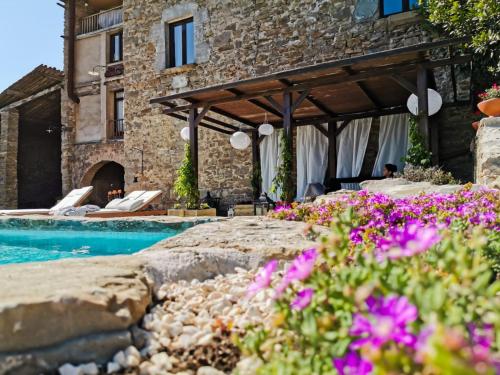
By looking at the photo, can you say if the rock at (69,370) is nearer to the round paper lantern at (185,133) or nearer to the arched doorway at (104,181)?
the round paper lantern at (185,133)

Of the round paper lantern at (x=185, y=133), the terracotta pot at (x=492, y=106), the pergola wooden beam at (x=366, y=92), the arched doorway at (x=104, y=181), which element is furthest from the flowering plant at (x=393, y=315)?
the arched doorway at (x=104, y=181)

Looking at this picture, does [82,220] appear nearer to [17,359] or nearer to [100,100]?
[17,359]

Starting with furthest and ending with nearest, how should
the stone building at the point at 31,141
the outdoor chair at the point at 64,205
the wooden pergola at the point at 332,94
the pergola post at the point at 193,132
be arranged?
the stone building at the point at 31,141, the outdoor chair at the point at 64,205, the pergola post at the point at 193,132, the wooden pergola at the point at 332,94

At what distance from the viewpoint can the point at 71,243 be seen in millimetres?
5320

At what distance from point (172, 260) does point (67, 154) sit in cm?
1277

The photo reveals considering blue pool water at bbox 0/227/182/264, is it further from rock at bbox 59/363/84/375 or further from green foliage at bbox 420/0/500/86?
green foliage at bbox 420/0/500/86

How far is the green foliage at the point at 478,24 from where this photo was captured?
5203 mm

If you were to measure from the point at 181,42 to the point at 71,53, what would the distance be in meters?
4.98

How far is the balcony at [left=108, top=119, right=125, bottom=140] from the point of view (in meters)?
13.2

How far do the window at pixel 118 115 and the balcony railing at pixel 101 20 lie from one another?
2408 millimetres

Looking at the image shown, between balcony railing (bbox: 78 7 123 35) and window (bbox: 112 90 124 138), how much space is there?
7.90 feet

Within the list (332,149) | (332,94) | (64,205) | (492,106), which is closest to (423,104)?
(492,106)

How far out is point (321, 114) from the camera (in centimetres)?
930

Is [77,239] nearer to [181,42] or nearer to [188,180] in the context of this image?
[188,180]
